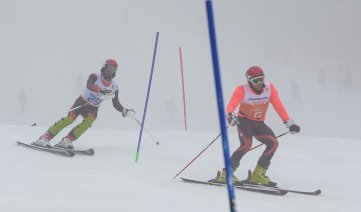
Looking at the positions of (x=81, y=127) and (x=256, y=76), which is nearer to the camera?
(x=256, y=76)

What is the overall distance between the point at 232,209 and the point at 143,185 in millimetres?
3339

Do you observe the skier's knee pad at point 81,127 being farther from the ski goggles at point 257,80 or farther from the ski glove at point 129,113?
the ski goggles at point 257,80

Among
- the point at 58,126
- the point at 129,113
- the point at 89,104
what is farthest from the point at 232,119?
the point at 58,126

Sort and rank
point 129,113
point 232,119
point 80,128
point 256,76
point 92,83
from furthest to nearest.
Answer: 1. point 80,128
2. point 92,83
3. point 129,113
4. point 256,76
5. point 232,119

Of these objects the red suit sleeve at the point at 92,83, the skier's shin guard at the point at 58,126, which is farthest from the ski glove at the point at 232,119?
the skier's shin guard at the point at 58,126

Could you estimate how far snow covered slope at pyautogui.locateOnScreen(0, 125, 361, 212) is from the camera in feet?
14.5

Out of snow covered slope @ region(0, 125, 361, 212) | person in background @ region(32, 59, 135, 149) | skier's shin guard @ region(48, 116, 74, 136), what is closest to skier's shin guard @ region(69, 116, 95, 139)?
person in background @ region(32, 59, 135, 149)

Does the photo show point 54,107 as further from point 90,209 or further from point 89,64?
point 90,209

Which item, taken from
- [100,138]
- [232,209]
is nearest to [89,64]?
[100,138]

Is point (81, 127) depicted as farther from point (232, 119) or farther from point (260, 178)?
point (260, 178)

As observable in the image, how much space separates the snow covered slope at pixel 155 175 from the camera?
14.5 ft

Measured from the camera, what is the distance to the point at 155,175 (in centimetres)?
680

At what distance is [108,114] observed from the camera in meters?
85.4

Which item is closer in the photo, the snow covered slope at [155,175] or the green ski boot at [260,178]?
the snow covered slope at [155,175]
